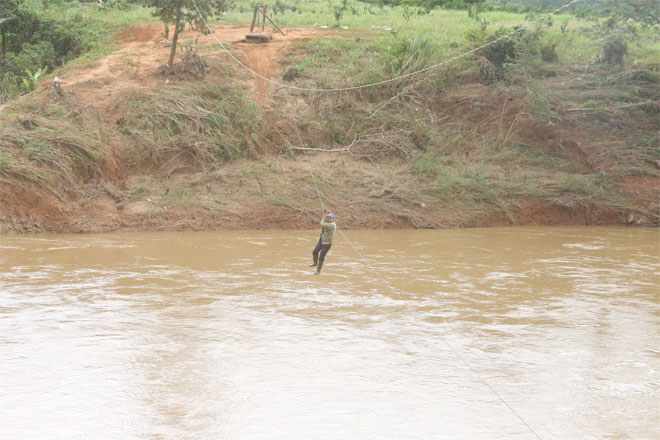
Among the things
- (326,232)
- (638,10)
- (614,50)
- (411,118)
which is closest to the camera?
(326,232)

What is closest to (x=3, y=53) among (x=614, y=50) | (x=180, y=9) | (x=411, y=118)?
(x=180, y=9)

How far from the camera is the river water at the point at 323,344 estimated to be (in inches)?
257

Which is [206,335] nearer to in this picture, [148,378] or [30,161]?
[148,378]

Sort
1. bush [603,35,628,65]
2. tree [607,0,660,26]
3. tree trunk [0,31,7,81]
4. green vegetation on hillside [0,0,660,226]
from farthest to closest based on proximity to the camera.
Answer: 1. bush [603,35,628,65]
2. tree [607,0,660,26]
3. tree trunk [0,31,7,81]
4. green vegetation on hillside [0,0,660,226]

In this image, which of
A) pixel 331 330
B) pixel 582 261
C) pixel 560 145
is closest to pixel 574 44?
pixel 560 145

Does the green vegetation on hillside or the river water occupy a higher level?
the green vegetation on hillside

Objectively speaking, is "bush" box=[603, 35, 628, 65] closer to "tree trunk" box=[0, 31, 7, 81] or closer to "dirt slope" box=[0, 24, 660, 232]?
"dirt slope" box=[0, 24, 660, 232]

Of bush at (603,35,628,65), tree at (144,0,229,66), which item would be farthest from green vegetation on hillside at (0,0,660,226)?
tree at (144,0,229,66)

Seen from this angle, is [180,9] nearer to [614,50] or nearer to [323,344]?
[614,50]

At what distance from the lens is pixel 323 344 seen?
28.3 ft

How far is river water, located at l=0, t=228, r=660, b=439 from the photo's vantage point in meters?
6.53

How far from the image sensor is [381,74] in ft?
74.1

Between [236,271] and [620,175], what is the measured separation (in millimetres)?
12991

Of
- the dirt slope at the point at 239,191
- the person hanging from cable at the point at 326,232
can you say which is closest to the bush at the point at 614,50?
the dirt slope at the point at 239,191
